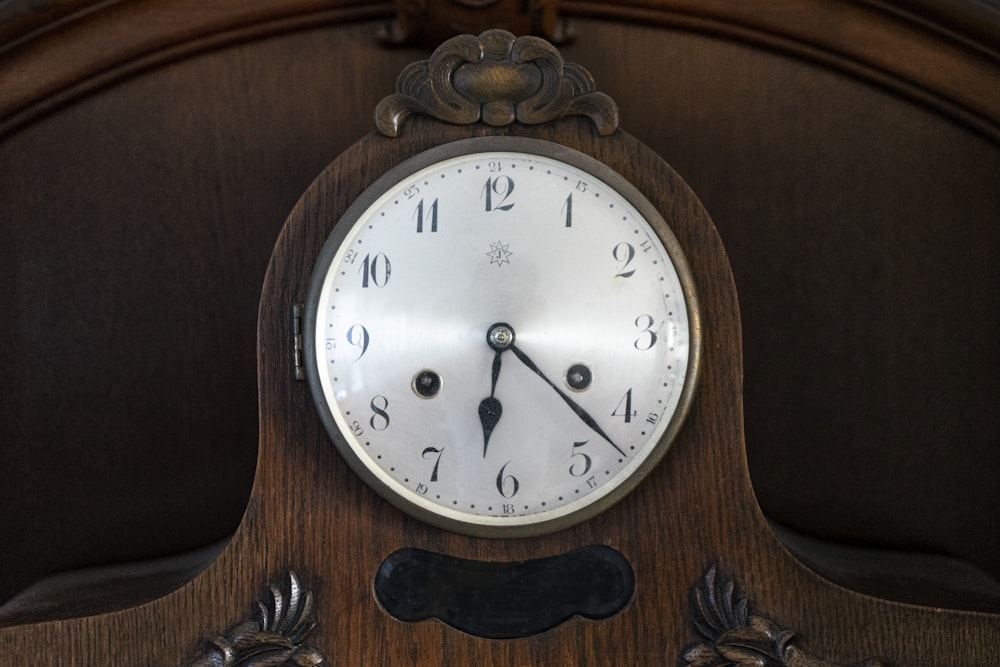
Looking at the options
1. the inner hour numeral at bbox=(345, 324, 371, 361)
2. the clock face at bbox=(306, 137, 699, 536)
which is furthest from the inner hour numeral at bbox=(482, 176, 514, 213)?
the inner hour numeral at bbox=(345, 324, 371, 361)

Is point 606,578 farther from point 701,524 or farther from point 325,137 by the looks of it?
point 325,137

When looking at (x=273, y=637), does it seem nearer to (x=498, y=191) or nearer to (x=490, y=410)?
(x=490, y=410)

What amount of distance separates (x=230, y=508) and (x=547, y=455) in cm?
40

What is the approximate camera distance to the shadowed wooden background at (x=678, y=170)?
991 millimetres

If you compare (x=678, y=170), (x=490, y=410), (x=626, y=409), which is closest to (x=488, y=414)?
(x=490, y=410)

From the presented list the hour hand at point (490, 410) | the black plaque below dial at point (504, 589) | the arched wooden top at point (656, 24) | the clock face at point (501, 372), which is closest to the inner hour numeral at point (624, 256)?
the clock face at point (501, 372)

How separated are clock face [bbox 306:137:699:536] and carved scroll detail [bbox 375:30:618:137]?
104 millimetres

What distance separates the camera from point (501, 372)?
768 mm

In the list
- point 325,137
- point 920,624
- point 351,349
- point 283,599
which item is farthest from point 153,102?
point 920,624

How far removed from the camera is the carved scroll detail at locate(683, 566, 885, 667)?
75 cm

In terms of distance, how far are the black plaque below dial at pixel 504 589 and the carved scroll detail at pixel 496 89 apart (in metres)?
0.35

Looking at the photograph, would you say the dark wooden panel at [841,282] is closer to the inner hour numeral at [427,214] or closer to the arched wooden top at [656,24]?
the arched wooden top at [656,24]

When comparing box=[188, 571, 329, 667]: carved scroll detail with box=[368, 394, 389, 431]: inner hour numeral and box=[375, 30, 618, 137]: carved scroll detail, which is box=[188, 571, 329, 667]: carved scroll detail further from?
box=[375, 30, 618, 137]: carved scroll detail

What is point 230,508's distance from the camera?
100 cm
